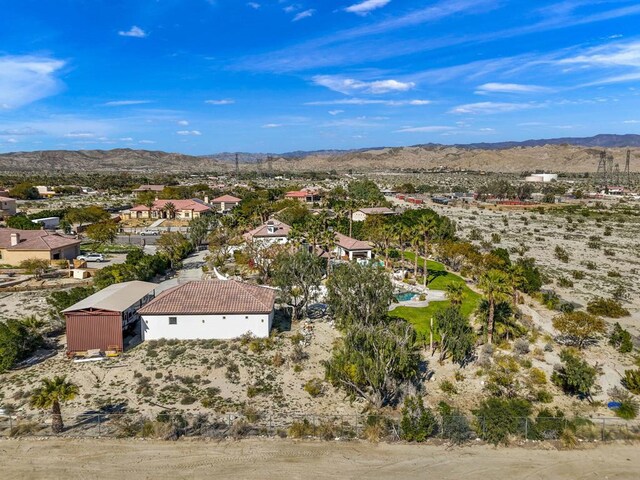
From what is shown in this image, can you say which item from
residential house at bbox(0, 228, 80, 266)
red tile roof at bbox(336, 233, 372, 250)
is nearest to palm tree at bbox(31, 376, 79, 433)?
residential house at bbox(0, 228, 80, 266)

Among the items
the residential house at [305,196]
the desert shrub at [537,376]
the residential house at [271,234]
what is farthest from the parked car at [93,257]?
the residential house at [305,196]

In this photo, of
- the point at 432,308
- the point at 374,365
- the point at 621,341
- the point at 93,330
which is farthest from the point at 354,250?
the point at 374,365

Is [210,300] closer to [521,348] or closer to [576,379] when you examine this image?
[521,348]

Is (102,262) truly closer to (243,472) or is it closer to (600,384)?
(243,472)

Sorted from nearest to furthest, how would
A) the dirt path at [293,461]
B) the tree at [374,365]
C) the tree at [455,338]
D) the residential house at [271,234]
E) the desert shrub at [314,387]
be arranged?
the dirt path at [293,461], the tree at [374,365], the desert shrub at [314,387], the tree at [455,338], the residential house at [271,234]

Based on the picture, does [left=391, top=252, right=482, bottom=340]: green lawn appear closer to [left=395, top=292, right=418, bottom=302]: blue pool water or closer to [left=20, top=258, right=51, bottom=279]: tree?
[left=395, top=292, right=418, bottom=302]: blue pool water

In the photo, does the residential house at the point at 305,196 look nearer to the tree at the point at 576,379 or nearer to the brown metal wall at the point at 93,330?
the brown metal wall at the point at 93,330

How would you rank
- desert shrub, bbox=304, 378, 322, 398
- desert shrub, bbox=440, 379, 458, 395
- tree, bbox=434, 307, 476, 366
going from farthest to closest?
tree, bbox=434, 307, 476, 366 < desert shrub, bbox=440, 379, 458, 395 < desert shrub, bbox=304, 378, 322, 398
